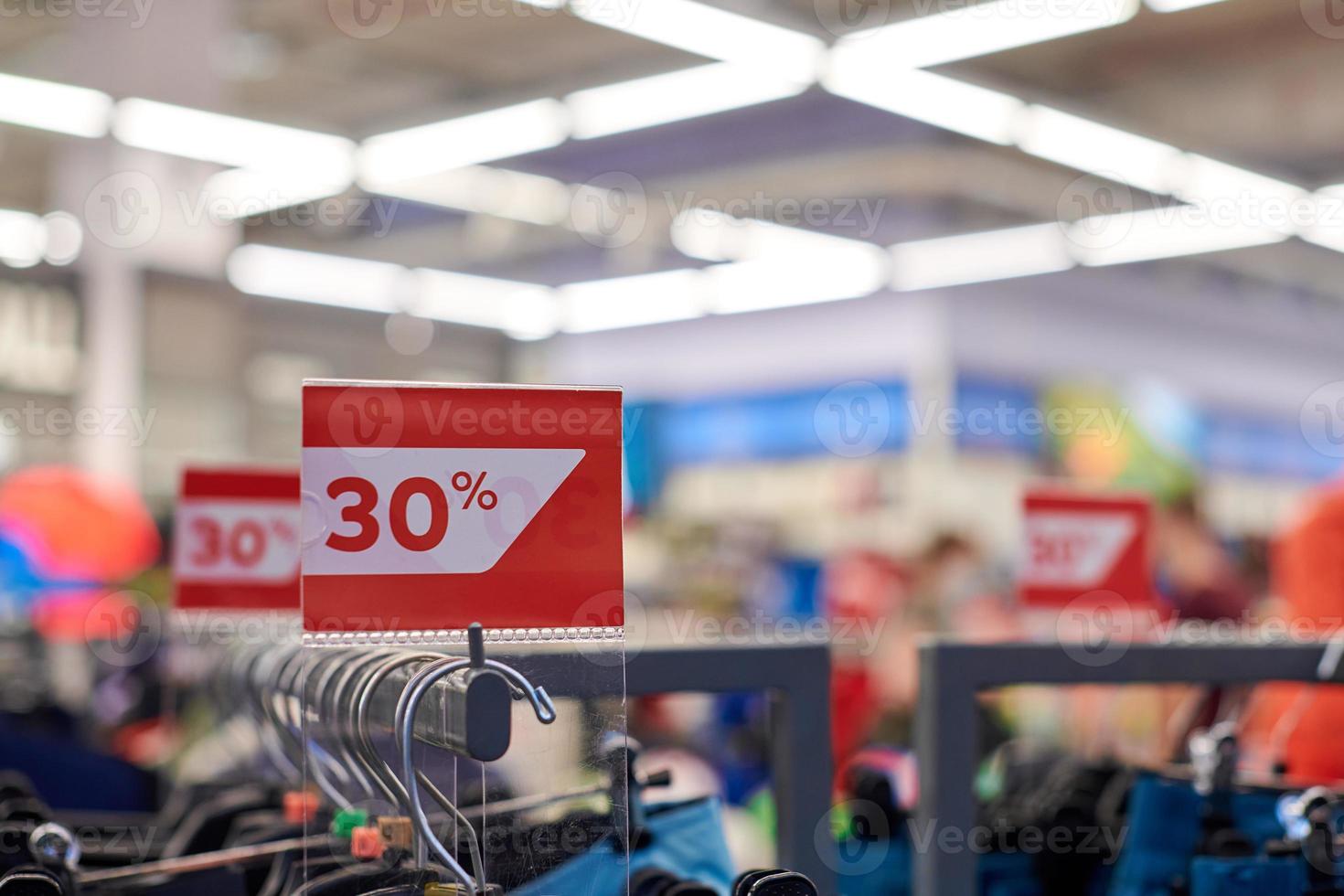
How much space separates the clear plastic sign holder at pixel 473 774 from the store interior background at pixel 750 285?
10.8 ft

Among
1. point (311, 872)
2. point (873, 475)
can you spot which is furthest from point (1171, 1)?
point (873, 475)

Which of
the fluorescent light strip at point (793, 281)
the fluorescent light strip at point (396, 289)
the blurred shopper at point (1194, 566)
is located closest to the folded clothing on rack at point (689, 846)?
the blurred shopper at point (1194, 566)

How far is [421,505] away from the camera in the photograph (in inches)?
50.8

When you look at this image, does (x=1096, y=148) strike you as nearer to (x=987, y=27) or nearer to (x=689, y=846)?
(x=987, y=27)

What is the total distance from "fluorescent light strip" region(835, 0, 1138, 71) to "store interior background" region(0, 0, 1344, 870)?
6 cm

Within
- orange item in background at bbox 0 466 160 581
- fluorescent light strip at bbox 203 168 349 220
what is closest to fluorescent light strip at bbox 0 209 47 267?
fluorescent light strip at bbox 203 168 349 220

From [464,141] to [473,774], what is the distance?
204 inches

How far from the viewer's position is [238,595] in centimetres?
327

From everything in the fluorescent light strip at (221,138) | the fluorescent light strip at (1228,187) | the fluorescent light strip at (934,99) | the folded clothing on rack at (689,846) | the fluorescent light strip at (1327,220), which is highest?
the fluorescent light strip at (1327,220)

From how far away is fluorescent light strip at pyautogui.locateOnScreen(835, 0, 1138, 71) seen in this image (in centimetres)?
423

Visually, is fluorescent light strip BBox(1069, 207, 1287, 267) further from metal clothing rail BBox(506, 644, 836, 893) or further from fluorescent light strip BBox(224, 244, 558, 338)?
metal clothing rail BBox(506, 644, 836, 893)

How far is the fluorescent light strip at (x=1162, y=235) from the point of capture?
8484 millimetres

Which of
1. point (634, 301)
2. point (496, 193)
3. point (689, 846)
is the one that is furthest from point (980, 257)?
point (689, 846)

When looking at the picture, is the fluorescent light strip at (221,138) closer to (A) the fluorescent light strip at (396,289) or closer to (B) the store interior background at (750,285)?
(B) the store interior background at (750,285)
